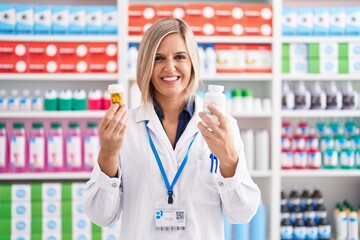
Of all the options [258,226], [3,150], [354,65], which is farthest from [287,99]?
[3,150]

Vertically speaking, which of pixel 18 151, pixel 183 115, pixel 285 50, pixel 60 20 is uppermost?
pixel 60 20

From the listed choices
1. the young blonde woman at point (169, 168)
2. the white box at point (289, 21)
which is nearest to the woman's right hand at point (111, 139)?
the young blonde woman at point (169, 168)

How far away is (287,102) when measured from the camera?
4.31 m

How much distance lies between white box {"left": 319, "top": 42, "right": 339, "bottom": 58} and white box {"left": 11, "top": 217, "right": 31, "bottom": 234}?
2742 mm

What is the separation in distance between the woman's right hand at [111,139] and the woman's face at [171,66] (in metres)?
0.20

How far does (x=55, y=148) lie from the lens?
4.09 meters

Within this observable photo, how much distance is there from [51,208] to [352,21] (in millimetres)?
2898

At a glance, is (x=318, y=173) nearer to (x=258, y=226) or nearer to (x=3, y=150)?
(x=258, y=226)

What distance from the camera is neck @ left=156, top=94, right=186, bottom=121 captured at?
191cm

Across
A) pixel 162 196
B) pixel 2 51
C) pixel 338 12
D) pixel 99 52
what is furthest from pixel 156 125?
pixel 338 12

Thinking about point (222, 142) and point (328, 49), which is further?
point (328, 49)

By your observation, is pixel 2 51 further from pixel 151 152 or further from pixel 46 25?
pixel 151 152

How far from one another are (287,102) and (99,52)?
1.60 metres

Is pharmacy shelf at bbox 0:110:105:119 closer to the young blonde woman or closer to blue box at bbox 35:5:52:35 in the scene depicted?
blue box at bbox 35:5:52:35
